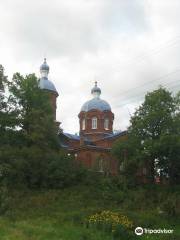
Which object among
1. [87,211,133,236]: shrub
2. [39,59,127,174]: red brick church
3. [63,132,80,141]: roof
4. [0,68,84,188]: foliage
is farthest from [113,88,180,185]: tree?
[87,211,133,236]: shrub

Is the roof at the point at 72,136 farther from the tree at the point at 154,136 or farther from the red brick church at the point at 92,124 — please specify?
the tree at the point at 154,136

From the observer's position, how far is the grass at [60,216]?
28.1 m

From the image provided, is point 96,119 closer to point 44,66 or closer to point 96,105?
point 96,105

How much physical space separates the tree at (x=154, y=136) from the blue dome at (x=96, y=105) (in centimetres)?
1090

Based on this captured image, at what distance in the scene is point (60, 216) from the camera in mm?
33906

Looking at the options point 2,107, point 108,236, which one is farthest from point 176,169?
point 108,236

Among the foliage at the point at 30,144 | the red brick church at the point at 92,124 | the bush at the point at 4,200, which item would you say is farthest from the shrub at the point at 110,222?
the red brick church at the point at 92,124

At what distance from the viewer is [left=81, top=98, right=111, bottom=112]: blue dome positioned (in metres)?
59.7

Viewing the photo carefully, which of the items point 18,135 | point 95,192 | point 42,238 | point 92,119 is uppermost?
point 92,119

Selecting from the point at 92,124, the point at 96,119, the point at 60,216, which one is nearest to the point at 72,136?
the point at 92,124

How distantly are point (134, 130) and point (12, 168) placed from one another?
39.8ft

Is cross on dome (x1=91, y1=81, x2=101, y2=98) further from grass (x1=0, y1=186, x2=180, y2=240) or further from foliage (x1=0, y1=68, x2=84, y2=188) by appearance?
grass (x1=0, y1=186, x2=180, y2=240)

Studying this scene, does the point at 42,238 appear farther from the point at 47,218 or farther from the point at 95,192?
the point at 95,192

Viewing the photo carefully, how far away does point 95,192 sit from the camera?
4347cm
